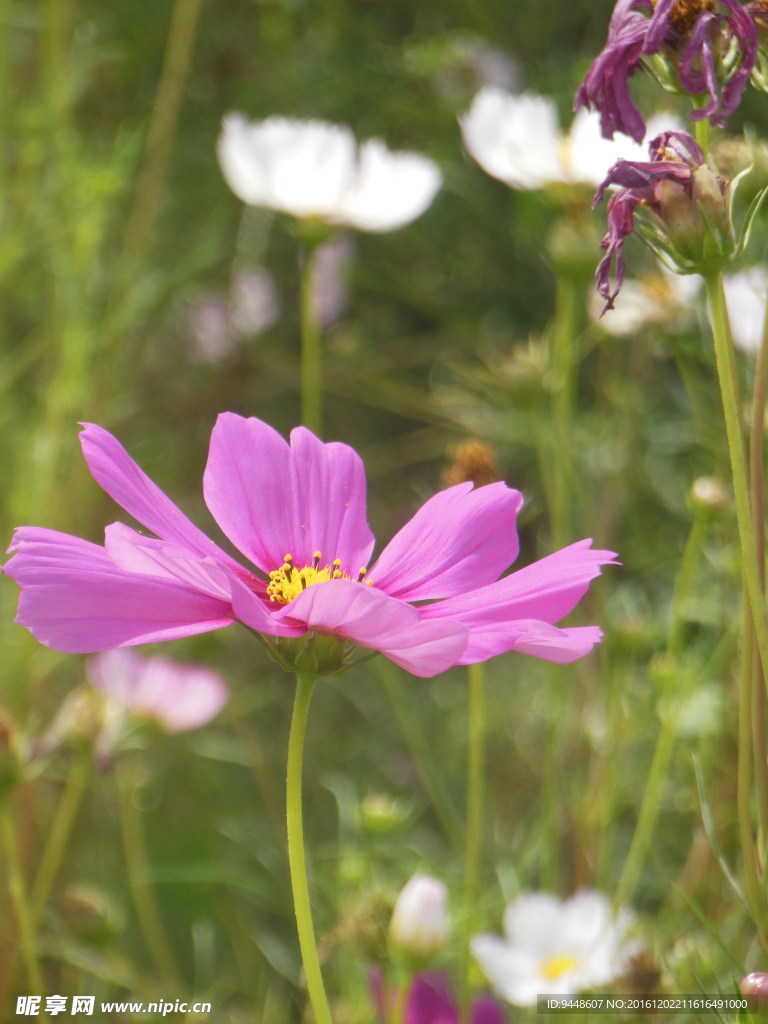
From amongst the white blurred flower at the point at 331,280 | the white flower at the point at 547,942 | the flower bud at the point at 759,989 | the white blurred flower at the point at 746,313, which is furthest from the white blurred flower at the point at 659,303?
the white blurred flower at the point at 331,280

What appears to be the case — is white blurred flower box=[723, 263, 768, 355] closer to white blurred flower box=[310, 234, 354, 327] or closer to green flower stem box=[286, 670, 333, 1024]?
green flower stem box=[286, 670, 333, 1024]

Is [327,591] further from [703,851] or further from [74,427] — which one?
[74,427]

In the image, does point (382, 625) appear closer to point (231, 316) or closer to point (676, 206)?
point (676, 206)

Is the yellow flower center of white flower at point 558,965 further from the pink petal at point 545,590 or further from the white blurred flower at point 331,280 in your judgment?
the white blurred flower at point 331,280

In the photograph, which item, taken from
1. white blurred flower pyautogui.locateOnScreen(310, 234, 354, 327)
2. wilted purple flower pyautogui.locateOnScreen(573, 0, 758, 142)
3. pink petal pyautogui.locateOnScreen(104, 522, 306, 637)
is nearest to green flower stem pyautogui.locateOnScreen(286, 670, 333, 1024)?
pink petal pyautogui.locateOnScreen(104, 522, 306, 637)

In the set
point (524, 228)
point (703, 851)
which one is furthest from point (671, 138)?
point (524, 228)

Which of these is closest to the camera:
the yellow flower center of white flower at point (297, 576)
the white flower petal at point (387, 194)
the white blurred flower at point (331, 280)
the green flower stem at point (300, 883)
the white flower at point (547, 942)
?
the green flower stem at point (300, 883)

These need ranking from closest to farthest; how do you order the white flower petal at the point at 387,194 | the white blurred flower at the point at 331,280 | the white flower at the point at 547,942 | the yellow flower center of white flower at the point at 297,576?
the yellow flower center of white flower at the point at 297,576, the white flower at the point at 547,942, the white flower petal at the point at 387,194, the white blurred flower at the point at 331,280
